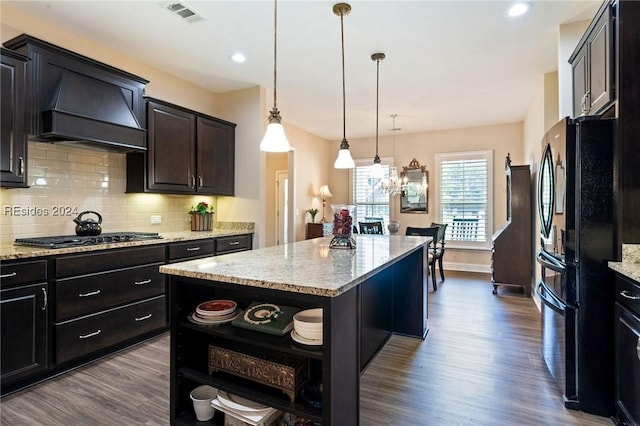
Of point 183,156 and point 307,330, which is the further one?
point 183,156

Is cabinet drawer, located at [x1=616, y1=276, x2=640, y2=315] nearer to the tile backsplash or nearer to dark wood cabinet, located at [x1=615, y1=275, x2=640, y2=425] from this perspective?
dark wood cabinet, located at [x1=615, y1=275, x2=640, y2=425]

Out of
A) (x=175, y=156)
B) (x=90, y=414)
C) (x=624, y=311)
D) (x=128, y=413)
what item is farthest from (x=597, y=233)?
(x=175, y=156)

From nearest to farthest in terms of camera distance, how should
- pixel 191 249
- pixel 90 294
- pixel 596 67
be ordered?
pixel 596 67
pixel 90 294
pixel 191 249

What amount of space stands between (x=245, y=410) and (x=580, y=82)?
3.13 m

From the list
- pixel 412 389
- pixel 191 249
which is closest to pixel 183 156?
pixel 191 249

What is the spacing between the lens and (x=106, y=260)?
276 centimetres

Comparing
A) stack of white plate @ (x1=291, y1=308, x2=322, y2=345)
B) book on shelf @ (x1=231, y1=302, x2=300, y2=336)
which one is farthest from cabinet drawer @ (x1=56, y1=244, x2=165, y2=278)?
stack of white plate @ (x1=291, y1=308, x2=322, y2=345)

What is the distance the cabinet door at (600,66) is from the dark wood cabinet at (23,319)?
12.6 feet

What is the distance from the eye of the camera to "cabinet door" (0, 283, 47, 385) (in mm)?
2188

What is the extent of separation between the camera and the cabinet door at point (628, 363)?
1.67 meters

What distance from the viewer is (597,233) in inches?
78.6

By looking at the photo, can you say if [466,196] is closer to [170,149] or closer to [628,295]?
[628,295]

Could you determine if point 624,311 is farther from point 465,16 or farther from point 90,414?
point 90,414

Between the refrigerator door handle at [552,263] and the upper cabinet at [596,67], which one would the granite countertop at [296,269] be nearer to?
the refrigerator door handle at [552,263]
